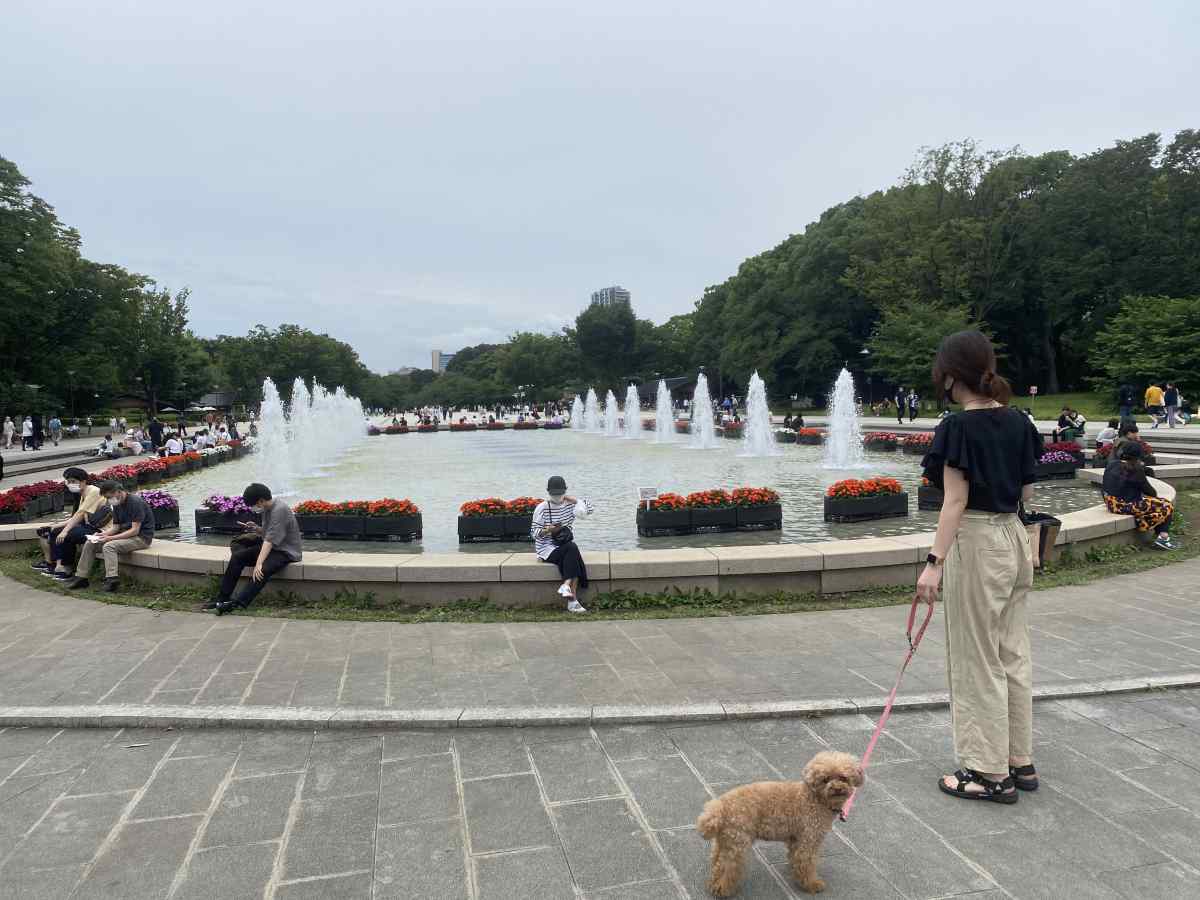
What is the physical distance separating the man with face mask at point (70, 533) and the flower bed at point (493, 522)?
4362mm

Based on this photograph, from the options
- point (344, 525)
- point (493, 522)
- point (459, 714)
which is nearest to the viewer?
point (459, 714)

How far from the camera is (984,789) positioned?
3553mm

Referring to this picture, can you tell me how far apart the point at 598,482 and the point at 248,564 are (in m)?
10.6

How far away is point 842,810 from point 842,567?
188 inches

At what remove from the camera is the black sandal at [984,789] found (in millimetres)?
3512

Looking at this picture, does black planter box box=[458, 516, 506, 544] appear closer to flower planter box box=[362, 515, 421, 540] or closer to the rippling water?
the rippling water

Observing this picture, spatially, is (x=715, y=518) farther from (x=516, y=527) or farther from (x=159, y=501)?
(x=159, y=501)

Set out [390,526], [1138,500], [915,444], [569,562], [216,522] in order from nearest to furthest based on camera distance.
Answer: [569,562], [1138,500], [390,526], [216,522], [915,444]

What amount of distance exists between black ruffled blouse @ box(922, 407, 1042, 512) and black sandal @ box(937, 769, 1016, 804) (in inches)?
51.2

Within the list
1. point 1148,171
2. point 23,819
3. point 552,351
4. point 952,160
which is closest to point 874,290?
point 952,160

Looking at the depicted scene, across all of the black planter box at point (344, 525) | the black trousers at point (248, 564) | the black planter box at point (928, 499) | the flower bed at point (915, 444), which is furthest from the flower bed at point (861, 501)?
the flower bed at point (915, 444)

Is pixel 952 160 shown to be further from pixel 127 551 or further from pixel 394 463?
pixel 127 551

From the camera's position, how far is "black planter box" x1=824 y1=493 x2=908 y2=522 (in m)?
11.3

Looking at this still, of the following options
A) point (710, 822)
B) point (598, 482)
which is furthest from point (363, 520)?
point (710, 822)
